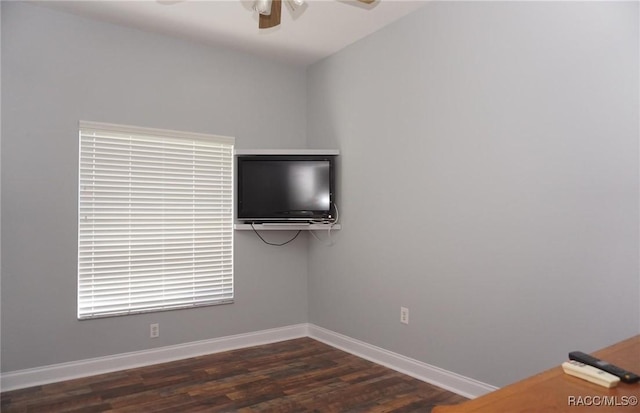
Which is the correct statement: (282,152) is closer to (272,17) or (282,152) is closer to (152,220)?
(152,220)

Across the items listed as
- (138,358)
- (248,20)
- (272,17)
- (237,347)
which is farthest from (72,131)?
(237,347)

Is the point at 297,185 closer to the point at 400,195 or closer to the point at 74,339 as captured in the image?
the point at 400,195

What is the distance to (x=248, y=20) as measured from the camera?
3.63 meters

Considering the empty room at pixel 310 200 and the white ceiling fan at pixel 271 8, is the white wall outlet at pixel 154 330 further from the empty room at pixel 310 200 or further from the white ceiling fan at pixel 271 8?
the white ceiling fan at pixel 271 8

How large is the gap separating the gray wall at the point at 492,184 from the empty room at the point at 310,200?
14mm

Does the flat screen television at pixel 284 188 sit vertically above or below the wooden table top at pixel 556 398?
above

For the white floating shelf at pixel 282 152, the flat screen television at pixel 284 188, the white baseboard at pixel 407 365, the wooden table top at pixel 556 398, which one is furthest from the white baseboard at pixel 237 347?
the wooden table top at pixel 556 398

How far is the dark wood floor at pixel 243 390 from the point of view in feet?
9.48

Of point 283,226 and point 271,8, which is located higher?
point 271,8

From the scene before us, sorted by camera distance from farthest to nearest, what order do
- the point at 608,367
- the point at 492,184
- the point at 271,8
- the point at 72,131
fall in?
the point at 72,131
the point at 492,184
the point at 271,8
the point at 608,367

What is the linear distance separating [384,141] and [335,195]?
81 cm

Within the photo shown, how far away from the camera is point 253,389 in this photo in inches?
126

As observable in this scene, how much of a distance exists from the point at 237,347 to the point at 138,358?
908 mm

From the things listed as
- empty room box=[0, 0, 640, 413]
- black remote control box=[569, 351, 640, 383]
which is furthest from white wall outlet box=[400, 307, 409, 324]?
black remote control box=[569, 351, 640, 383]
